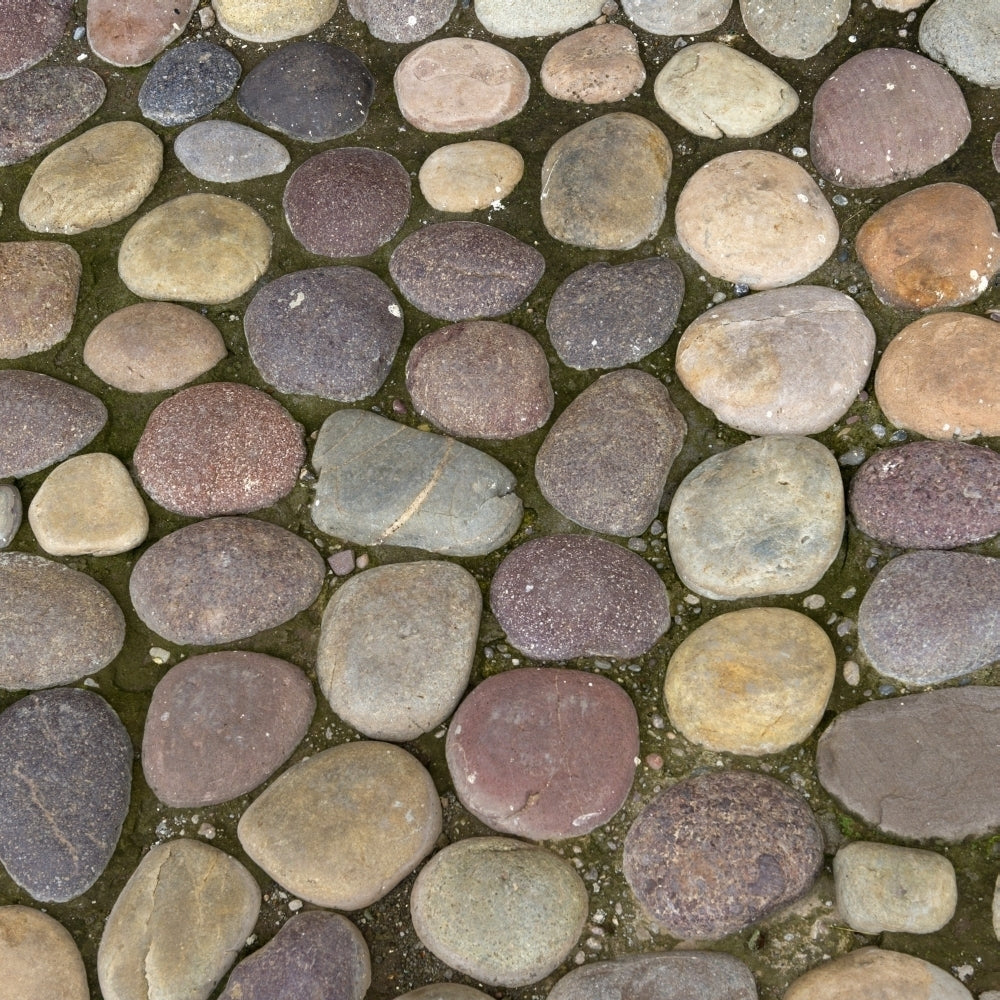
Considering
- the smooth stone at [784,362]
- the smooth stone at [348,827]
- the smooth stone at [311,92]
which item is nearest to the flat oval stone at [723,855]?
the smooth stone at [348,827]

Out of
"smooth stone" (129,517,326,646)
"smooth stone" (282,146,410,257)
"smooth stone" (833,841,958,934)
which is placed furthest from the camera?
"smooth stone" (282,146,410,257)

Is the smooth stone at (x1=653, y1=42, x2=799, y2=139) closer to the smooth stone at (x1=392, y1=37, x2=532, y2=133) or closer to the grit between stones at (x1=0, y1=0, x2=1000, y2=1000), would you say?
the grit between stones at (x1=0, y1=0, x2=1000, y2=1000)

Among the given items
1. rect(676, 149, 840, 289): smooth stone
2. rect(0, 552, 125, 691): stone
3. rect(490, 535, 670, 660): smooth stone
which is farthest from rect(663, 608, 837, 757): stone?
rect(0, 552, 125, 691): stone

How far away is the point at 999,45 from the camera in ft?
6.09

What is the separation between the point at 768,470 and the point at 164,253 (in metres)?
1.36

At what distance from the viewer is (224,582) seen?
1.81m

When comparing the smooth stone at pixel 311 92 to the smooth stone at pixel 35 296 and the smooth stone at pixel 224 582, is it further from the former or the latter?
the smooth stone at pixel 224 582

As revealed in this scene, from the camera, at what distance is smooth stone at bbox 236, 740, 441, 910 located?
5.49ft

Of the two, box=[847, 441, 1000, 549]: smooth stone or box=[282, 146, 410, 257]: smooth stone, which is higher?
box=[282, 146, 410, 257]: smooth stone

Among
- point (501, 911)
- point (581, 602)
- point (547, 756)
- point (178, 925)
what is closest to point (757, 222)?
point (581, 602)

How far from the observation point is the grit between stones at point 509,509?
5.44 feet

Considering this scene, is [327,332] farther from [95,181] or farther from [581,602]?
[581,602]

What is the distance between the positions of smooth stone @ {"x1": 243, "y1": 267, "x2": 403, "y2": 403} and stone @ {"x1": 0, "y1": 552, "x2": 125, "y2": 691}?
1.96 ft

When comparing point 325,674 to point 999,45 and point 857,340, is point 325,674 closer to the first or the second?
point 857,340
